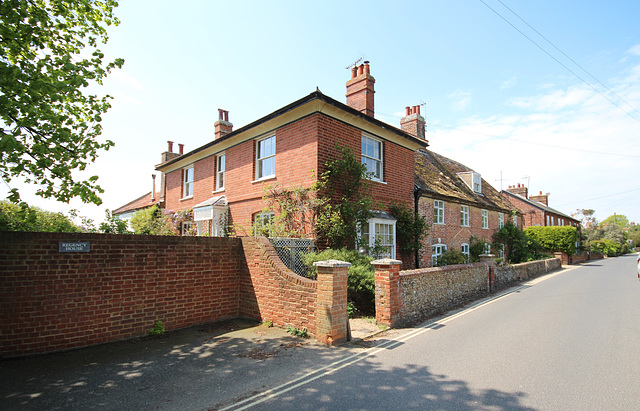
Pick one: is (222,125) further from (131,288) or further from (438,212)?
(131,288)

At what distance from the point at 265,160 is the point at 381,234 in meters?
5.13

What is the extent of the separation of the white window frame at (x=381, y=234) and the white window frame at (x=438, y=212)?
5479 millimetres

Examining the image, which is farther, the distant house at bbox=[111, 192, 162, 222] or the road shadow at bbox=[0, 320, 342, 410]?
the distant house at bbox=[111, 192, 162, 222]

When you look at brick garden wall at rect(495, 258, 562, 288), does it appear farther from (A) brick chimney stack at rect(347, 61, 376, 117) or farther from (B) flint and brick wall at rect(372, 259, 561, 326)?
(A) brick chimney stack at rect(347, 61, 376, 117)

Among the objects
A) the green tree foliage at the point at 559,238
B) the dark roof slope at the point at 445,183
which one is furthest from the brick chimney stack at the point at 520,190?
the dark roof slope at the point at 445,183

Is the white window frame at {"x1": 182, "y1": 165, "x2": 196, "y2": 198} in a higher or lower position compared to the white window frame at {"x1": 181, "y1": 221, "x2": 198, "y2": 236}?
higher

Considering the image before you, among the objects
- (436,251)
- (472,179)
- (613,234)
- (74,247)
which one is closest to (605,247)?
(613,234)

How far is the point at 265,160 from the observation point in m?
12.9

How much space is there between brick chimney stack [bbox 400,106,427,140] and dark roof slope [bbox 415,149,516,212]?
1385 millimetres

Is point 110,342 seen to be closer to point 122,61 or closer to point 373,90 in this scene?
point 122,61

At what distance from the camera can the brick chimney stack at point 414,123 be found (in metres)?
21.7

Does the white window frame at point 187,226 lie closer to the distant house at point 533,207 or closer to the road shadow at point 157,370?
the road shadow at point 157,370

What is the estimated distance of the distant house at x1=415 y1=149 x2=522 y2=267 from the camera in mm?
16922

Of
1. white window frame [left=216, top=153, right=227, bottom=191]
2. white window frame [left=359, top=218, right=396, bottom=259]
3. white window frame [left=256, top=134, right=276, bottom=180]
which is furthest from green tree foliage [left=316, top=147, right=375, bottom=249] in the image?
white window frame [left=216, top=153, right=227, bottom=191]
